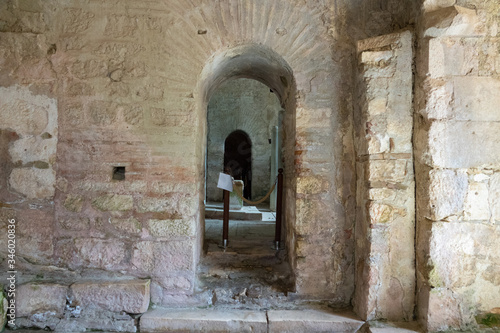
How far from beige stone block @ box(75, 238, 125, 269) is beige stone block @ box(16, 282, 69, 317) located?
30cm

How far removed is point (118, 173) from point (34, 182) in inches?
26.8

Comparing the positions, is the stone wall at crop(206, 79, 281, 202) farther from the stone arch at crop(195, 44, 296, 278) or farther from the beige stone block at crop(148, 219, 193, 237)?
the beige stone block at crop(148, 219, 193, 237)

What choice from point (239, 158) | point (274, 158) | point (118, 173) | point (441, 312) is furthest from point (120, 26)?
point (239, 158)

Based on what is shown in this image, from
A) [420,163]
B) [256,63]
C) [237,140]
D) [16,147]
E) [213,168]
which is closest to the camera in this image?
[420,163]

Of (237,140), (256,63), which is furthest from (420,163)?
(237,140)

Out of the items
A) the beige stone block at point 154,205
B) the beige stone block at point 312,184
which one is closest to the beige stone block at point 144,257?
the beige stone block at point 154,205

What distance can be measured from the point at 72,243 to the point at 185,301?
1077mm

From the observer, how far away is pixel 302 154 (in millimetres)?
2750

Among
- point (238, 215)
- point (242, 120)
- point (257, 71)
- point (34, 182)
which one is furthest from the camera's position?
point (242, 120)

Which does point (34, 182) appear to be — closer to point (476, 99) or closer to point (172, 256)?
point (172, 256)

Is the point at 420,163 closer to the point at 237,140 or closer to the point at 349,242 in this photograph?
the point at 349,242

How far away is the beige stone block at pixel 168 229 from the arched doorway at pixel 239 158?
28.4 feet

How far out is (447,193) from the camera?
234 centimetres

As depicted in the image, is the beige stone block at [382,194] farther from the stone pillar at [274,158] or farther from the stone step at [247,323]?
the stone pillar at [274,158]
